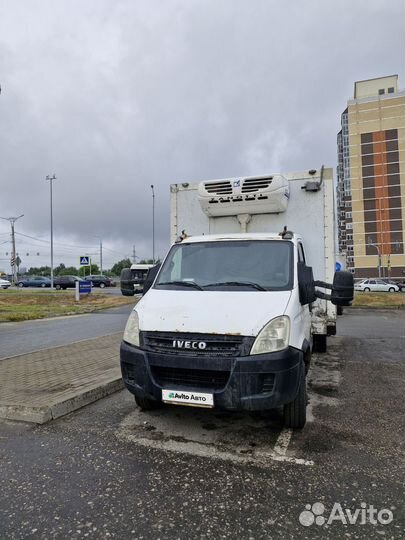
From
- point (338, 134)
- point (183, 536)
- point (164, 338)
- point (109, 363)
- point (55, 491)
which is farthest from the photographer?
point (338, 134)

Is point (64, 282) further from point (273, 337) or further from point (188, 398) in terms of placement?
point (273, 337)

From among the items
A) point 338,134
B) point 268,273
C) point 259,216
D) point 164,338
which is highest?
point 338,134

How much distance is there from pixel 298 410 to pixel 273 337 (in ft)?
3.25

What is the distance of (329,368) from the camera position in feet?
24.6

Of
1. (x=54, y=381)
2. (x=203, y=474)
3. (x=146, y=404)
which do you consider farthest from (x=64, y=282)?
(x=203, y=474)

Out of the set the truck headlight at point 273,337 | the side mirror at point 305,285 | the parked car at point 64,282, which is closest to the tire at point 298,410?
the truck headlight at point 273,337

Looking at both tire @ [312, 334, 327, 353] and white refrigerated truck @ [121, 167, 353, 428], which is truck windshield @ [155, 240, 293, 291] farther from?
tire @ [312, 334, 327, 353]

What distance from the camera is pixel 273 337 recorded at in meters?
3.71

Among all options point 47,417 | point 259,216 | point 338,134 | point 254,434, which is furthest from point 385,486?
point 338,134

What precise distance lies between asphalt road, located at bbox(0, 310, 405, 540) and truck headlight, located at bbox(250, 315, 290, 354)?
98 cm

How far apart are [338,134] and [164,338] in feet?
399

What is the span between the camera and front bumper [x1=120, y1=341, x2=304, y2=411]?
362 centimetres

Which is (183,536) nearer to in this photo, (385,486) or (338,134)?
(385,486)

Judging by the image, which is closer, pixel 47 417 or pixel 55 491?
pixel 55 491
